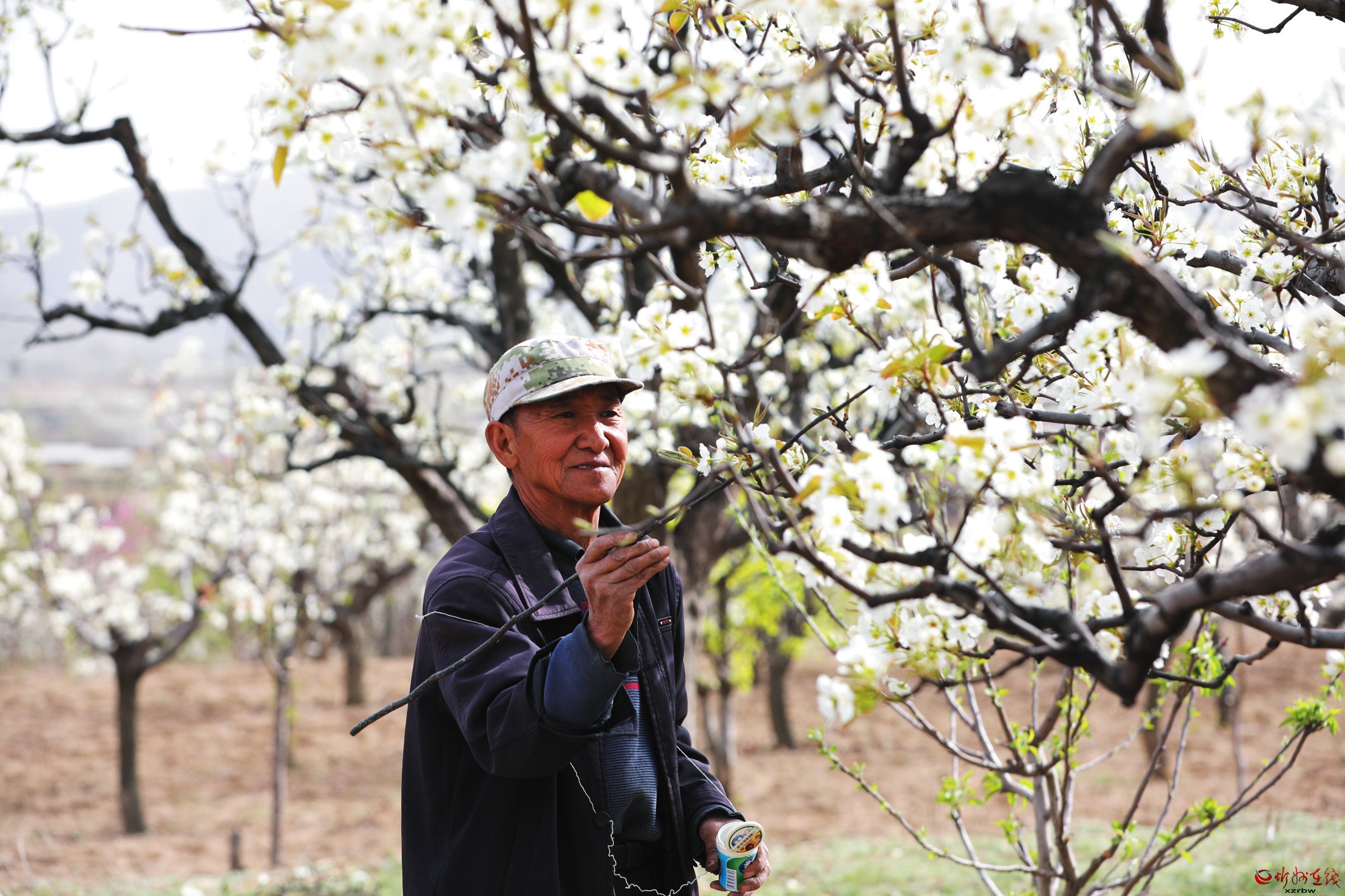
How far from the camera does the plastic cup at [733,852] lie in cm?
243

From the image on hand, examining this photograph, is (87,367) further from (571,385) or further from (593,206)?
(593,206)

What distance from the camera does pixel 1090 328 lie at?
1.65 m

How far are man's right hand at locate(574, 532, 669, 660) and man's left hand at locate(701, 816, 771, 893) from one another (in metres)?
0.77

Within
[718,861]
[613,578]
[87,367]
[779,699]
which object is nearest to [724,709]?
[779,699]

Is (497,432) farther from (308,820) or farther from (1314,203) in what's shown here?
(308,820)

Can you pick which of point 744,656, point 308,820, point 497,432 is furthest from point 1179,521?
point 308,820

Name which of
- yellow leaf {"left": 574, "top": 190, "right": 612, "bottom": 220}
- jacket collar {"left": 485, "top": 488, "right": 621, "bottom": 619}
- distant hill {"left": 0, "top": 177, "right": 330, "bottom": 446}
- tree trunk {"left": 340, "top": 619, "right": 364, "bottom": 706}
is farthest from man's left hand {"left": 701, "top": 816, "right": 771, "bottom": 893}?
distant hill {"left": 0, "top": 177, "right": 330, "bottom": 446}

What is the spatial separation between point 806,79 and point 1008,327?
896 mm

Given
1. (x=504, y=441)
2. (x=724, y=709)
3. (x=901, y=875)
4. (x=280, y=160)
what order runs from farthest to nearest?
1. (x=724, y=709)
2. (x=901, y=875)
3. (x=504, y=441)
4. (x=280, y=160)

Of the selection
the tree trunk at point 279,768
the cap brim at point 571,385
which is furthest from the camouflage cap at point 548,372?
the tree trunk at point 279,768

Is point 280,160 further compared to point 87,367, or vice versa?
point 87,367

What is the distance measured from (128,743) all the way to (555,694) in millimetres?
11087

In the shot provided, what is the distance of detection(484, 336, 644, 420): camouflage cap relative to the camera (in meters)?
2.44

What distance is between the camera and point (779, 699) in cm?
1537
